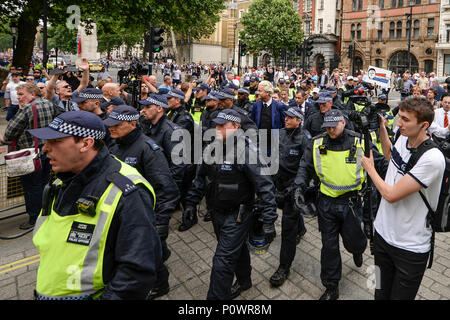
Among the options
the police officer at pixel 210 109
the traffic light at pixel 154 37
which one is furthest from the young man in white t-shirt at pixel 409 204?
the traffic light at pixel 154 37

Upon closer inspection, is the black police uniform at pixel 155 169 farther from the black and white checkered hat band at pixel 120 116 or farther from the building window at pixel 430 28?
the building window at pixel 430 28

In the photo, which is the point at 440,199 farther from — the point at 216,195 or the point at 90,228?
the point at 90,228

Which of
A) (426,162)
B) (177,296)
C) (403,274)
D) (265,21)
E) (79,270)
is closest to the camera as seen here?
(79,270)

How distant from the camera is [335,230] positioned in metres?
4.01

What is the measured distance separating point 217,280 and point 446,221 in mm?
2078

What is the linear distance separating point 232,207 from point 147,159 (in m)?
1.02

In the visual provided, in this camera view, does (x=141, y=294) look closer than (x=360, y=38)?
Yes

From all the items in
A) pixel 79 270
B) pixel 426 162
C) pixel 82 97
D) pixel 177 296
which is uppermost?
pixel 82 97

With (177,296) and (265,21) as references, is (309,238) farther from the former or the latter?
(265,21)

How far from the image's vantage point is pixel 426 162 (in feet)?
8.90

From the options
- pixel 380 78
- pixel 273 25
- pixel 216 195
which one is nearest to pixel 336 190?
pixel 216 195

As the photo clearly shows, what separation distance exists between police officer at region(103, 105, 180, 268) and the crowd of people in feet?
0.04

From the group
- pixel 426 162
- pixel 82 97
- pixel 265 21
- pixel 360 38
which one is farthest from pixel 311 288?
pixel 360 38
